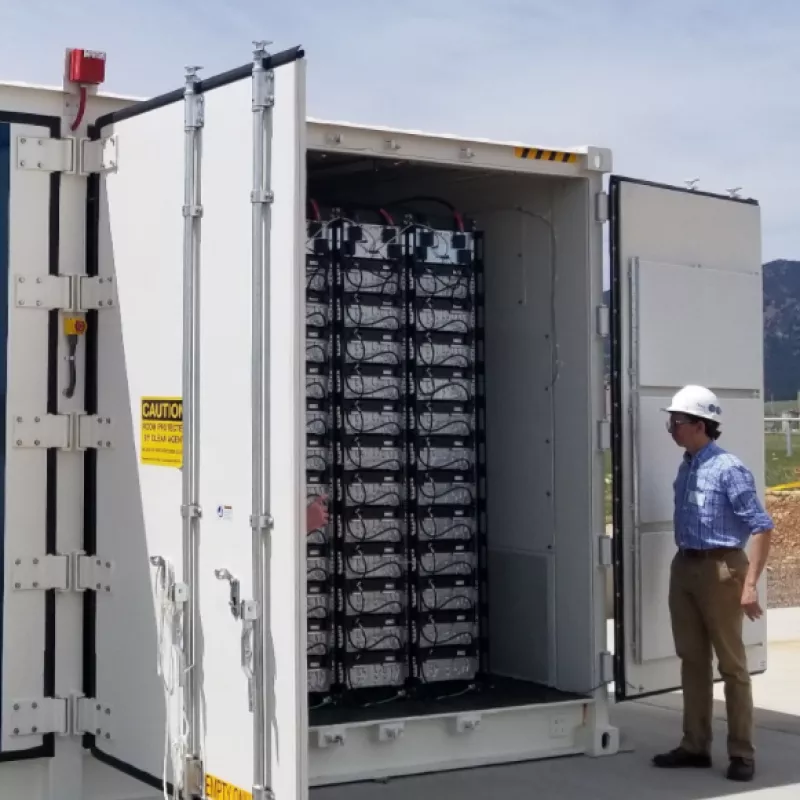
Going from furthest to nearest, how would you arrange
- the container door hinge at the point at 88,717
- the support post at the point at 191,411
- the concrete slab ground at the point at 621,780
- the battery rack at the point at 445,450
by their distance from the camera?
1. the battery rack at the point at 445,450
2. the concrete slab ground at the point at 621,780
3. the container door hinge at the point at 88,717
4. the support post at the point at 191,411

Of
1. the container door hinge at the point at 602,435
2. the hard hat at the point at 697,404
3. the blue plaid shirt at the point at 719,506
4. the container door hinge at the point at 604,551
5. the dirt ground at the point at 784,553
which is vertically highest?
the hard hat at the point at 697,404

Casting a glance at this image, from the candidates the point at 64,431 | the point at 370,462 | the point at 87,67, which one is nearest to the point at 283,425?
the point at 64,431

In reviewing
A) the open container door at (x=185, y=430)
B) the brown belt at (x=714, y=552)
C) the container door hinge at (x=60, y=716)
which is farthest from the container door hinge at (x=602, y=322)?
the container door hinge at (x=60, y=716)

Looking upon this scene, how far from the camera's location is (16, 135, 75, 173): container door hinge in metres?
5.85

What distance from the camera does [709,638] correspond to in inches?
277

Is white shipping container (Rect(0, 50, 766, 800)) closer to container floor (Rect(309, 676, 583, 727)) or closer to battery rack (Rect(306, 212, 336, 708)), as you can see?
container floor (Rect(309, 676, 583, 727))

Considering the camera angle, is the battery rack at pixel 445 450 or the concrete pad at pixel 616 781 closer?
the concrete pad at pixel 616 781

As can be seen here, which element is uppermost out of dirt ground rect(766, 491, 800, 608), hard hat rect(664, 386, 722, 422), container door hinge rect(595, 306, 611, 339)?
container door hinge rect(595, 306, 611, 339)

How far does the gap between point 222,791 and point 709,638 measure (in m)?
2.72

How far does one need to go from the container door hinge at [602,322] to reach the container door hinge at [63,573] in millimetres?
2563

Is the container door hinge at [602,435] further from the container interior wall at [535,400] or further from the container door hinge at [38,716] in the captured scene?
the container door hinge at [38,716]

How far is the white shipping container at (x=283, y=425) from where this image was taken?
17.0ft

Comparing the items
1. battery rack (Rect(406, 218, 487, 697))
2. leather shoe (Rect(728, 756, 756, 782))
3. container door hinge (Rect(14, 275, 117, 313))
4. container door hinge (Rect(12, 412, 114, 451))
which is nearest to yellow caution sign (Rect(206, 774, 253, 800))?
container door hinge (Rect(12, 412, 114, 451))

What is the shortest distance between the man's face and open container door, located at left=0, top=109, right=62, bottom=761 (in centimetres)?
280
